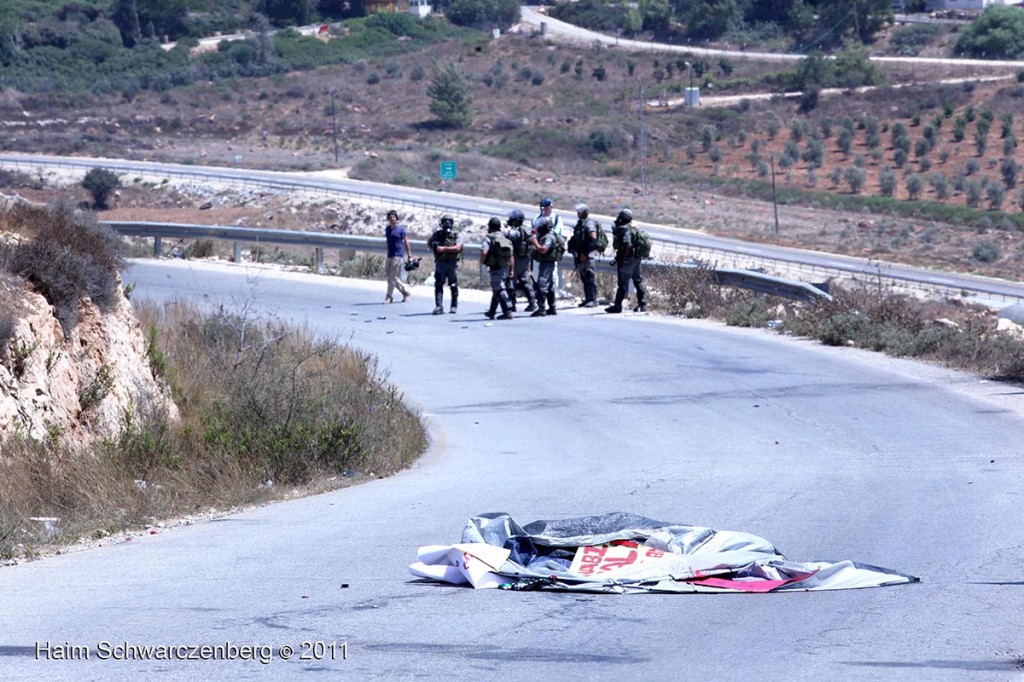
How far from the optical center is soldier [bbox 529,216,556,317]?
23312 mm

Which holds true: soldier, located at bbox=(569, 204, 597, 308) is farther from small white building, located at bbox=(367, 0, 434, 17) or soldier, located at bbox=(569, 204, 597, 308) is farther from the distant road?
small white building, located at bbox=(367, 0, 434, 17)

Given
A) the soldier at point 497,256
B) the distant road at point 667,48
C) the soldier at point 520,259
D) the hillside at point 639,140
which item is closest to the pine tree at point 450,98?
the hillside at point 639,140

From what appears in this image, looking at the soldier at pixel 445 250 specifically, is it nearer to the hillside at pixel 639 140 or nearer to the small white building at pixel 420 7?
the hillside at pixel 639 140

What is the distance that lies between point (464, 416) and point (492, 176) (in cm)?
5488

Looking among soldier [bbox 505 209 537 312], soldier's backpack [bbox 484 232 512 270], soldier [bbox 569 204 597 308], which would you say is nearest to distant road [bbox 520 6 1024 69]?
soldier [bbox 569 204 597 308]

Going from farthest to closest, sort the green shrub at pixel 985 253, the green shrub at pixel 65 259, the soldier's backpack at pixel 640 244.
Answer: the green shrub at pixel 985 253 → the soldier's backpack at pixel 640 244 → the green shrub at pixel 65 259

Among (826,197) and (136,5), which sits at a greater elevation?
(136,5)

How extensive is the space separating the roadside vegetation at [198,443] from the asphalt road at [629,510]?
460 mm

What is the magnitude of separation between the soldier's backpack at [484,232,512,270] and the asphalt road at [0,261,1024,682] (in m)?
3.72

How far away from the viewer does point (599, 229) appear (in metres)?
24.0

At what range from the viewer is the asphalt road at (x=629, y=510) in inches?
237

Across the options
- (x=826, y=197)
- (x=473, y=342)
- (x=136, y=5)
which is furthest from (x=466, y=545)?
(x=136, y=5)

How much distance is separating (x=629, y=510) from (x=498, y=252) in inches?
505

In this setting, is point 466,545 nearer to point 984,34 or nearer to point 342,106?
point 342,106
